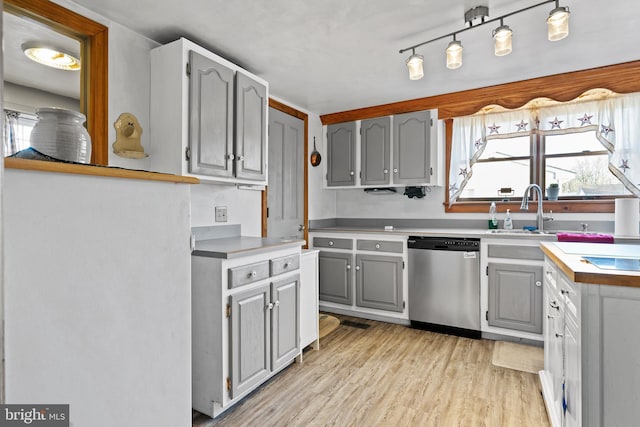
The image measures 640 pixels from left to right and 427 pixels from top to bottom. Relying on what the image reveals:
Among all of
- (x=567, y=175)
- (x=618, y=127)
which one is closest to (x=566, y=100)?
(x=618, y=127)

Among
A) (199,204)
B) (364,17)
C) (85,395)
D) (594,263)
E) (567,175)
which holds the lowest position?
(85,395)

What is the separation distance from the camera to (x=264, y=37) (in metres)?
2.27

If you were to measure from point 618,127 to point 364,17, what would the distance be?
2536 millimetres

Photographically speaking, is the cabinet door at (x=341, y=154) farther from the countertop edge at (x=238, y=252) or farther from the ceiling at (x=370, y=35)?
the countertop edge at (x=238, y=252)

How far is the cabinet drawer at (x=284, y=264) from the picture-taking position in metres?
2.29

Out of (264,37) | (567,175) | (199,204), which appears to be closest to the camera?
(264,37)

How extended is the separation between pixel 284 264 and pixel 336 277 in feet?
4.82

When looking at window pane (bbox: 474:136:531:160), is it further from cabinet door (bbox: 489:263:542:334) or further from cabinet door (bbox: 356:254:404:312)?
cabinet door (bbox: 356:254:404:312)

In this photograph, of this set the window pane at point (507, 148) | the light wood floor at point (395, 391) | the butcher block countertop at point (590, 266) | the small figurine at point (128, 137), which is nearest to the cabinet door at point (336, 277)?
the light wood floor at point (395, 391)

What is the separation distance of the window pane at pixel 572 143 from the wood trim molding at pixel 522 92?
1.53ft

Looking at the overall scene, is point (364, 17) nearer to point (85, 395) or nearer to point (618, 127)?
point (85, 395)

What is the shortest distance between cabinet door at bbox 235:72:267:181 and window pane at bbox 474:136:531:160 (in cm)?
236

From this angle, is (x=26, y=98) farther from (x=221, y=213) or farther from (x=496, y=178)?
(x=496, y=178)

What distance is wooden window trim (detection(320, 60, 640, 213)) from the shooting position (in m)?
2.77
